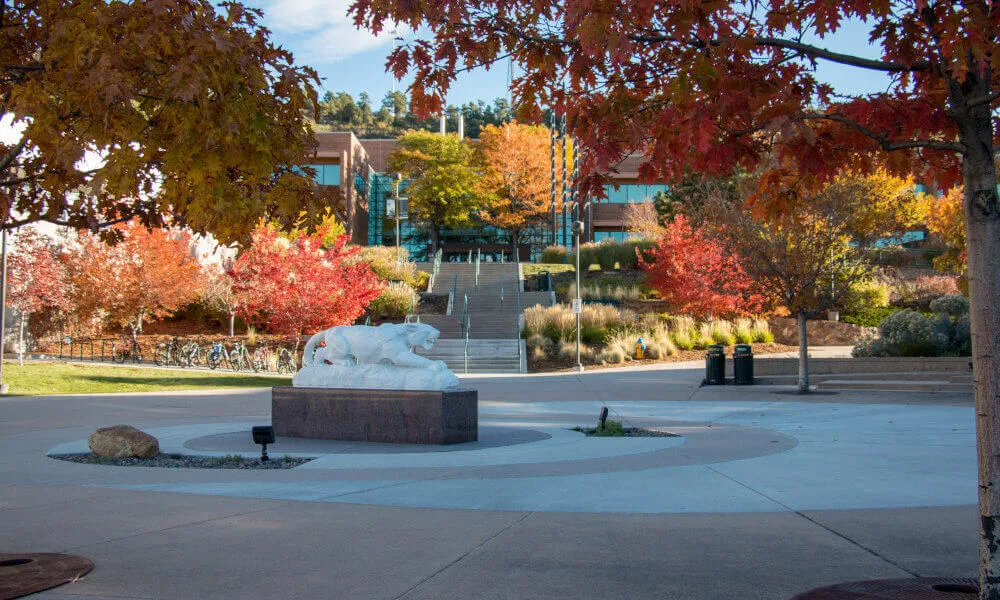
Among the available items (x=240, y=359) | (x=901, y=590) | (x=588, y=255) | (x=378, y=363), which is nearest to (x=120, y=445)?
(x=378, y=363)

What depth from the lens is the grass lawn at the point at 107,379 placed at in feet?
71.9

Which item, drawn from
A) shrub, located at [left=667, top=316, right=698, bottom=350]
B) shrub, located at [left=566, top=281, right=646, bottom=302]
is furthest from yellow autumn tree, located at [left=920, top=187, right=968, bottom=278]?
shrub, located at [left=566, top=281, right=646, bottom=302]

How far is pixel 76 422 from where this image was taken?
48.4 feet

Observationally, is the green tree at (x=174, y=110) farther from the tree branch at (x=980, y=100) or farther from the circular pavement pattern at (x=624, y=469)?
the tree branch at (x=980, y=100)

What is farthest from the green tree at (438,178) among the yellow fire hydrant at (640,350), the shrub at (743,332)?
the yellow fire hydrant at (640,350)

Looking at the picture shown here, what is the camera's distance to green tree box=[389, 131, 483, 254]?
6203cm

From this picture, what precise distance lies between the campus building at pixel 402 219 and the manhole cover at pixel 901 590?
56.7 m

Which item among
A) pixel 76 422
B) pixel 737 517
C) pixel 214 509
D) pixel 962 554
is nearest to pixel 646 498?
pixel 737 517

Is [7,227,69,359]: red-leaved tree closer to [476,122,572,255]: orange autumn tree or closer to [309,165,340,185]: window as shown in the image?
[309,165,340,185]: window

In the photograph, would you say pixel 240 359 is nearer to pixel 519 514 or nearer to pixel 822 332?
pixel 822 332

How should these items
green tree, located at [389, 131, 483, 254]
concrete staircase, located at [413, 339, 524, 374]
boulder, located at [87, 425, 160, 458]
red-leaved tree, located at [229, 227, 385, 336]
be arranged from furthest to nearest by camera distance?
green tree, located at [389, 131, 483, 254] < concrete staircase, located at [413, 339, 524, 374] < red-leaved tree, located at [229, 227, 385, 336] < boulder, located at [87, 425, 160, 458]

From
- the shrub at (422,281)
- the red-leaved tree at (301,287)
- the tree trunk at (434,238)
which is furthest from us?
the tree trunk at (434,238)

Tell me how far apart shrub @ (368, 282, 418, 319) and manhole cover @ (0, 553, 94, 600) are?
108 ft

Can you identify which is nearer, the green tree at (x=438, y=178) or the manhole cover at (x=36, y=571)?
the manhole cover at (x=36, y=571)
